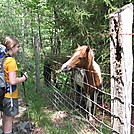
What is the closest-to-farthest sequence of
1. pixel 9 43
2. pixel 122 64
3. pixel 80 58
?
pixel 122 64 → pixel 9 43 → pixel 80 58

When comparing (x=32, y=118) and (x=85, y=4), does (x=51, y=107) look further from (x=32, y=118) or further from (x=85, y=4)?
(x=85, y=4)

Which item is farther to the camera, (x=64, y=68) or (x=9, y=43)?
(x=64, y=68)

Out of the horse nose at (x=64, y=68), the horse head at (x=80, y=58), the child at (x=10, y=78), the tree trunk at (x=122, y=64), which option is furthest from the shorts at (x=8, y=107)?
the tree trunk at (x=122, y=64)

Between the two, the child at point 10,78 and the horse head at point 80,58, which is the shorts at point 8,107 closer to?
the child at point 10,78

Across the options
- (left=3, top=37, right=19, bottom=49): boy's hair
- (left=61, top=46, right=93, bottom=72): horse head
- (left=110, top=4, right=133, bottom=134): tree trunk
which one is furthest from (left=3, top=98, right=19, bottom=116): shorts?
(left=110, top=4, right=133, bottom=134): tree trunk

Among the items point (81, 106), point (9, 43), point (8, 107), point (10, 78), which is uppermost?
point (9, 43)

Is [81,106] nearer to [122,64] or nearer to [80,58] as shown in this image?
[80,58]

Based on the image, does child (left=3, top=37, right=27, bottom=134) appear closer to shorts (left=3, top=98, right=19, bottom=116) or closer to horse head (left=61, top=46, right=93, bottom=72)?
shorts (left=3, top=98, right=19, bottom=116)

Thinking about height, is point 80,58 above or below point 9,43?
below

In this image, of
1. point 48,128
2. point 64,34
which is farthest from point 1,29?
point 48,128

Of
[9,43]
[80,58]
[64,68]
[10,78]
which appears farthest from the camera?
[80,58]

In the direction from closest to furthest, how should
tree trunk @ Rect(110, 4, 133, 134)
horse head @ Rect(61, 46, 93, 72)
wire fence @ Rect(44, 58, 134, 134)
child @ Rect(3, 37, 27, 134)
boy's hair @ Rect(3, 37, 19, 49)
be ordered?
tree trunk @ Rect(110, 4, 133, 134) → child @ Rect(3, 37, 27, 134) → boy's hair @ Rect(3, 37, 19, 49) → wire fence @ Rect(44, 58, 134, 134) → horse head @ Rect(61, 46, 93, 72)

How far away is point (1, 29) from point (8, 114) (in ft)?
29.9

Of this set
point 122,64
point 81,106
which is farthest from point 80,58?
point 81,106
